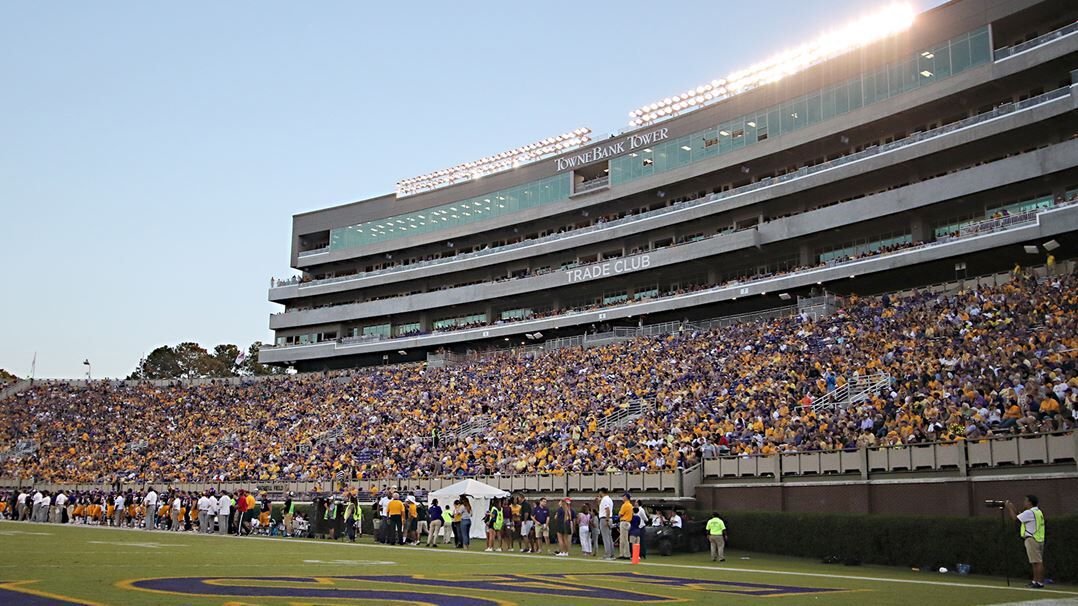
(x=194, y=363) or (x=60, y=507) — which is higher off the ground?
(x=194, y=363)

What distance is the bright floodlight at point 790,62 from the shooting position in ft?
164

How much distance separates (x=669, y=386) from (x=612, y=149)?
2542 cm

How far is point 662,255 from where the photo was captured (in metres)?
57.4

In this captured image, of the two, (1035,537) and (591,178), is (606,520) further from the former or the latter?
(591,178)

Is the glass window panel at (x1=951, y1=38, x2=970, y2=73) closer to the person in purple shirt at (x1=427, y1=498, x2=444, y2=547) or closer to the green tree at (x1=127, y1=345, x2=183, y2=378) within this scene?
the person in purple shirt at (x1=427, y1=498, x2=444, y2=547)

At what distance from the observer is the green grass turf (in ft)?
41.0

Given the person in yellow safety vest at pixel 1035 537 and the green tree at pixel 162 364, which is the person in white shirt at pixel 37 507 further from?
the green tree at pixel 162 364

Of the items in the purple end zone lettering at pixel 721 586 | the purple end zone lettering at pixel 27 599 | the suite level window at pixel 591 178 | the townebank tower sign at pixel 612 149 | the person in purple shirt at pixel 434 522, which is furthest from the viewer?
the suite level window at pixel 591 178

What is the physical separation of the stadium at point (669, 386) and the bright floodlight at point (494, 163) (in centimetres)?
26

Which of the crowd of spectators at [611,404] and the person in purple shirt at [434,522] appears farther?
the person in purple shirt at [434,522]

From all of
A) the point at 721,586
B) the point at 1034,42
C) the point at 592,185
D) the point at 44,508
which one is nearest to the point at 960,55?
the point at 1034,42

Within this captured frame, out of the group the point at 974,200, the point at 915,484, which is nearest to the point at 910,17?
the point at 974,200

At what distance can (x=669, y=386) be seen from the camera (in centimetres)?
4241

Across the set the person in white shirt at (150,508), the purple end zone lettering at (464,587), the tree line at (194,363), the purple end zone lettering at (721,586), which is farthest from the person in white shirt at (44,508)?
the tree line at (194,363)
